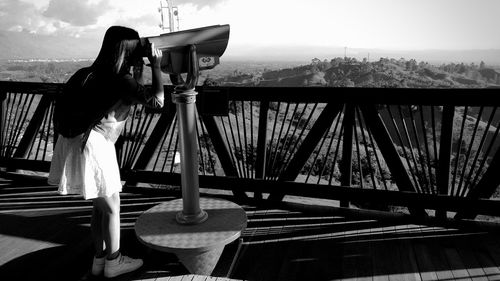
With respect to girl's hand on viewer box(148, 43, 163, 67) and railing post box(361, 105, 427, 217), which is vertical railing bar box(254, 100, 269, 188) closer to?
railing post box(361, 105, 427, 217)

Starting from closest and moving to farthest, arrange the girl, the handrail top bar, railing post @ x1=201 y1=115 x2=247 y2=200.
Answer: the girl, the handrail top bar, railing post @ x1=201 y1=115 x2=247 y2=200

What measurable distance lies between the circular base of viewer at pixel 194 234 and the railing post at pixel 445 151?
1.84 metres

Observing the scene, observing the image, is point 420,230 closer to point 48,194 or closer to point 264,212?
point 264,212

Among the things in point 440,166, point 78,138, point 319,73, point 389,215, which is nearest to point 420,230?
point 389,215

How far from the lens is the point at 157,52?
221 cm

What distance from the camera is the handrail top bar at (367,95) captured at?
10.2 ft

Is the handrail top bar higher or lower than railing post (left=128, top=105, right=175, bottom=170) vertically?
higher

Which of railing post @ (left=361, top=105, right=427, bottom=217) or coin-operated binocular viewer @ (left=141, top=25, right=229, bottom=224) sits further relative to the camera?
railing post @ (left=361, top=105, right=427, bottom=217)

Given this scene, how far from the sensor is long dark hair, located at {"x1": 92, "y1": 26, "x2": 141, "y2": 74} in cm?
210

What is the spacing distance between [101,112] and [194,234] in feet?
3.29

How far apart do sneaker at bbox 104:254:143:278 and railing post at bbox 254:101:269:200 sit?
1.60m

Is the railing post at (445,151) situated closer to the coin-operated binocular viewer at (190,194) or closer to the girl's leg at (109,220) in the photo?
the coin-operated binocular viewer at (190,194)

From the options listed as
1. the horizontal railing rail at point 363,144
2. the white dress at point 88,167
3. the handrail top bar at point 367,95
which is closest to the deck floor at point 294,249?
the horizontal railing rail at point 363,144

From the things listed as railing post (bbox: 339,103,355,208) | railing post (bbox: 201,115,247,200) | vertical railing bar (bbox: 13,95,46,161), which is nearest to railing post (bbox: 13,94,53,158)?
vertical railing bar (bbox: 13,95,46,161)
